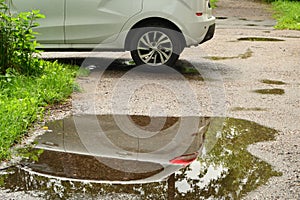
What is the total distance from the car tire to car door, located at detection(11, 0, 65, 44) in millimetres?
1119

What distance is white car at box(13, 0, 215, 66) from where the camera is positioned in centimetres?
862

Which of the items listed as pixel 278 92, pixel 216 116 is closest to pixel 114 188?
pixel 216 116

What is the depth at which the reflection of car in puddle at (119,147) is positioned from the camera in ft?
15.2

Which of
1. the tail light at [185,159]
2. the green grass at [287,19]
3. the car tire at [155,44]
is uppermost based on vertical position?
the car tire at [155,44]

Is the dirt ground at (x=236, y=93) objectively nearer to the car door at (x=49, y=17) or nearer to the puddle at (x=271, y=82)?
the puddle at (x=271, y=82)

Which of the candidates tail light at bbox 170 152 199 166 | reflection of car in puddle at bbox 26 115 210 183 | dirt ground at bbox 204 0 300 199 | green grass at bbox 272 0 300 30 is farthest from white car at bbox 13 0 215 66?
green grass at bbox 272 0 300 30

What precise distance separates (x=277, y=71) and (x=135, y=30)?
244 cm

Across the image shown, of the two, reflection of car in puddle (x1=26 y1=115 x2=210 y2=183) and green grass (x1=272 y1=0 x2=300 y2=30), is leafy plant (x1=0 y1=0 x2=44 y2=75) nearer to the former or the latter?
reflection of car in puddle (x1=26 y1=115 x2=210 y2=183)

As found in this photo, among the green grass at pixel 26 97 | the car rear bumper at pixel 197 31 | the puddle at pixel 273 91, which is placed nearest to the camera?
the green grass at pixel 26 97

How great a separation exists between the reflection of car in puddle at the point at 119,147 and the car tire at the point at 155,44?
8.71ft

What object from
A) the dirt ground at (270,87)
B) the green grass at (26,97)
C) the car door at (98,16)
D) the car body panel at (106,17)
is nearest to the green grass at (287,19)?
the dirt ground at (270,87)

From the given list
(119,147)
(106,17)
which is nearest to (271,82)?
(106,17)

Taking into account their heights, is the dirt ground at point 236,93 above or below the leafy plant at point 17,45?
below

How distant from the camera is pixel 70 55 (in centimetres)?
1049
